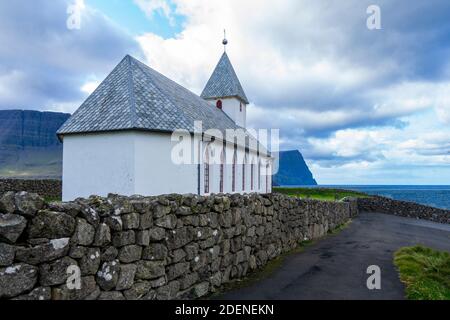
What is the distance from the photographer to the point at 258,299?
6.98 metres

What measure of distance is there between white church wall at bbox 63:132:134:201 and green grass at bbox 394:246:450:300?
1175cm

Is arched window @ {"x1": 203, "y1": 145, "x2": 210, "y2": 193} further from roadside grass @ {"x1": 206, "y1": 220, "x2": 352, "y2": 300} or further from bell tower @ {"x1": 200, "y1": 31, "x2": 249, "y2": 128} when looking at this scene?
bell tower @ {"x1": 200, "y1": 31, "x2": 249, "y2": 128}

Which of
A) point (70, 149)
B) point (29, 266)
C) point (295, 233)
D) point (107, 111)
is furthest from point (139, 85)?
point (29, 266)

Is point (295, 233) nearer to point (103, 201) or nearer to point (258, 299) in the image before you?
point (258, 299)

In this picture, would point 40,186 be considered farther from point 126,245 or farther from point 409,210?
point 409,210

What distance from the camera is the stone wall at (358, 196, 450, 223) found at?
112 ft

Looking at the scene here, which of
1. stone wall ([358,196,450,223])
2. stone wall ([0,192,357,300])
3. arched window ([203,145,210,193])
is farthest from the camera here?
stone wall ([358,196,450,223])

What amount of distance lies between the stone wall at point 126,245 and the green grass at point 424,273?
368 cm

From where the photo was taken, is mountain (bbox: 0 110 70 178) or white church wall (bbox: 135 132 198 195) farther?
mountain (bbox: 0 110 70 178)

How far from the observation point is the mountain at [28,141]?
150375mm

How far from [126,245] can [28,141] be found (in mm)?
185470

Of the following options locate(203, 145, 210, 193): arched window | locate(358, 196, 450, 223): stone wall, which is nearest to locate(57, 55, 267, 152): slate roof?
locate(203, 145, 210, 193): arched window

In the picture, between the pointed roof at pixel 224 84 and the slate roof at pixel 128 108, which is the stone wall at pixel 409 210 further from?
the slate roof at pixel 128 108
